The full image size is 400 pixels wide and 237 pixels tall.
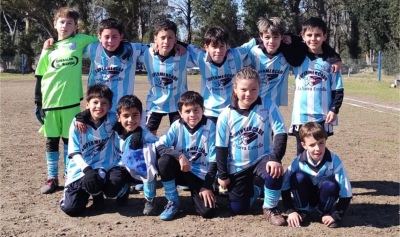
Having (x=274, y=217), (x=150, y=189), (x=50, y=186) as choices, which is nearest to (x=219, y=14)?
(x=50, y=186)

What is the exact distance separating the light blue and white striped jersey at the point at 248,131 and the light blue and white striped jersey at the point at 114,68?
4.73 feet

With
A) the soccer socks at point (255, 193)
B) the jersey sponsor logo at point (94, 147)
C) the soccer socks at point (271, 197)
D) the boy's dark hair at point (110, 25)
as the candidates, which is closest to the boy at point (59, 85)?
the boy's dark hair at point (110, 25)

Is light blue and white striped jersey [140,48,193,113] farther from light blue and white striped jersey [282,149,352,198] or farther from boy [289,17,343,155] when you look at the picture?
light blue and white striped jersey [282,149,352,198]

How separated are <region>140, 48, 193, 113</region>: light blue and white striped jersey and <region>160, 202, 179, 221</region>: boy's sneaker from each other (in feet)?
4.39

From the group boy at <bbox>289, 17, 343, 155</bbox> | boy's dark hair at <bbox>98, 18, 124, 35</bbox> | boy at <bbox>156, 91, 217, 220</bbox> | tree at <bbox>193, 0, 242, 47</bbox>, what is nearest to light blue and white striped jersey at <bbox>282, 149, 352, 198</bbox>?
boy at <bbox>289, 17, 343, 155</bbox>

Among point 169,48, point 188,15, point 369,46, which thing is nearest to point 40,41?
point 188,15

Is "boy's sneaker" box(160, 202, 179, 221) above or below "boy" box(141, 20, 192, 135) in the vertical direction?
below

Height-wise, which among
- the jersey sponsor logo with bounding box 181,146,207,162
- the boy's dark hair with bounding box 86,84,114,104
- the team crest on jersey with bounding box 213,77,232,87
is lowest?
the jersey sponsor logo with bounding box 181,146,207,162

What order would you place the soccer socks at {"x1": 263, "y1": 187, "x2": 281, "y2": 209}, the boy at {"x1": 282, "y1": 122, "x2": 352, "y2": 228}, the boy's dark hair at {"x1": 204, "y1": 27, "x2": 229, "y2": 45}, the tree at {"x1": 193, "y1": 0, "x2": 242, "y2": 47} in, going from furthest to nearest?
the tree at {"x1": 193, "y1": 0, "x2": 242, "y2": 47}
the boy's dark hair at {"x1": 204, "y1": 27, "x2": 229, "y2": 45}
the soccer socks at {"x1": 263, "y1": 187, "x2": 281, "y2": 209}
the boy at {"x1": 282, "y1": 122, "x2": 352, "y2": 228}

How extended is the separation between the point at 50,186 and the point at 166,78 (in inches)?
71.8

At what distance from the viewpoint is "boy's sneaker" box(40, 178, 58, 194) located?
5.32m

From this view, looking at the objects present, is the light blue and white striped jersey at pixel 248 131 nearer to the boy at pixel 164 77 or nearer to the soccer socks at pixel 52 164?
the boy at pixel 164 77

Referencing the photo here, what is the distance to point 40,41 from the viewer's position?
45.2m

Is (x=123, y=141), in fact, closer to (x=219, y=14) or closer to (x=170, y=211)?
(x=170, y=211)
